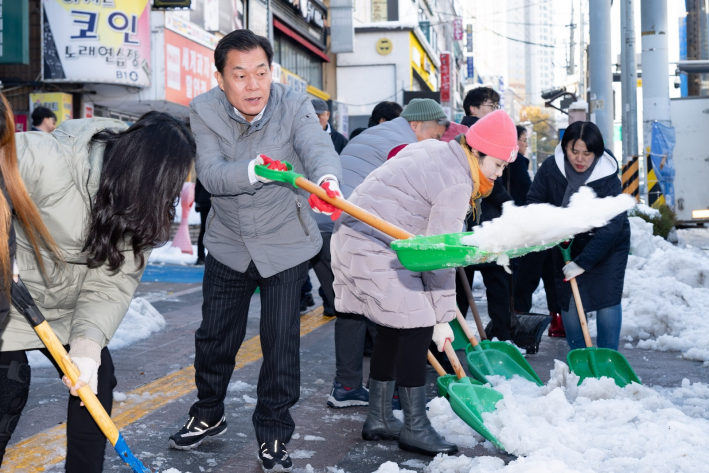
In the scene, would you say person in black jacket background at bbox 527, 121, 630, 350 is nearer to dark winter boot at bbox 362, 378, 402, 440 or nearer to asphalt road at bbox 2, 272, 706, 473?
asphalt road at bbox 2, 272, 706, 473

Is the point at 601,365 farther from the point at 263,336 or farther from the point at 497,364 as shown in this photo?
the point at 263,336

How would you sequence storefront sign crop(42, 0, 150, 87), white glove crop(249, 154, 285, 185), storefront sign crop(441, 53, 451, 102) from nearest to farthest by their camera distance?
white glove crop(249, 154, 285, 185) → storefront sign crop(42, 0, 150, 87) → storefront sign crop(441, 53, 451, 102)

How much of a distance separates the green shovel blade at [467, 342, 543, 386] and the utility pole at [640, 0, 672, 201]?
38.6 feet

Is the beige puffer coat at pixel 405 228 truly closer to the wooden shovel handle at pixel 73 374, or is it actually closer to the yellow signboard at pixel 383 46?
the wooden shovel handle at pixel 73 374

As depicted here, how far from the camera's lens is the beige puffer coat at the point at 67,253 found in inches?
89.7

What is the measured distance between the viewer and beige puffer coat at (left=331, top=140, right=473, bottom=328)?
347cm

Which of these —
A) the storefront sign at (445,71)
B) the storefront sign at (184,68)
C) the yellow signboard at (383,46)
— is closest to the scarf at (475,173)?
the storefront sign at (184,68)

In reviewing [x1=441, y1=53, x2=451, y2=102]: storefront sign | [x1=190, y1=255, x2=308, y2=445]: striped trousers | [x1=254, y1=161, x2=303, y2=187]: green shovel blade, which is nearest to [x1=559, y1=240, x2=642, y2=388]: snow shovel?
[x1=190, y1=255, x2=308, y2=445]: striped trousers

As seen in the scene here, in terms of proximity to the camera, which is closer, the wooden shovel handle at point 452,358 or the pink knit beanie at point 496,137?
the pink knit beanie at point 496,137

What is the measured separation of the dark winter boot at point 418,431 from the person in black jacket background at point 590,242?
1.69 meters

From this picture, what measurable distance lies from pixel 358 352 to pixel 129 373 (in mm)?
1675

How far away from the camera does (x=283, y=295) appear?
139 inches

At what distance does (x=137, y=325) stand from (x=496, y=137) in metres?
4.23

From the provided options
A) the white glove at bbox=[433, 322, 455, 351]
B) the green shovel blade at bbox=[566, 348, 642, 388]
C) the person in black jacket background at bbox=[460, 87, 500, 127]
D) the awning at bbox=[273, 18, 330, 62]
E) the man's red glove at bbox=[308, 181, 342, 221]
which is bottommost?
the green shovel blade at bbox=[566, 348, 642, 388]
